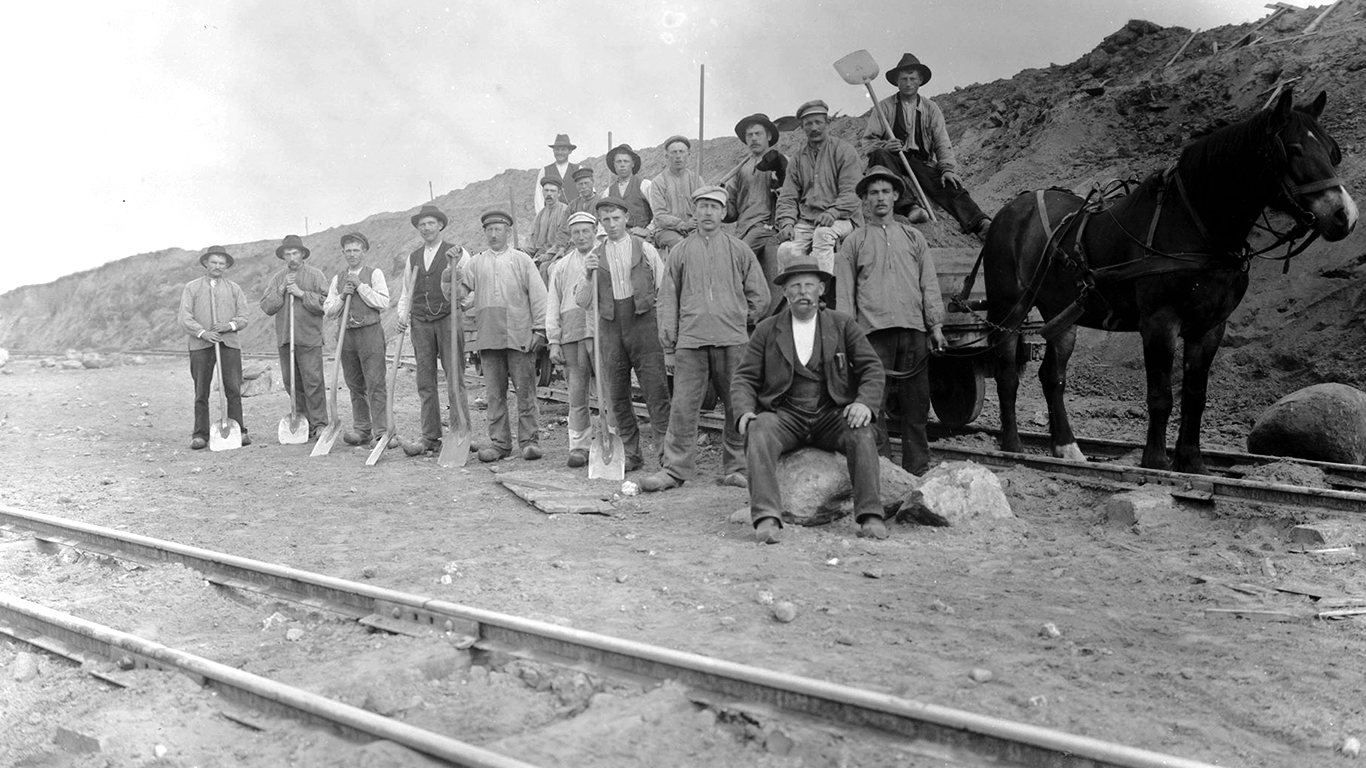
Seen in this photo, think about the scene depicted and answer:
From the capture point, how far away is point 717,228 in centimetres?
737

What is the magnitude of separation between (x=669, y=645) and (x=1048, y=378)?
5.04 metres

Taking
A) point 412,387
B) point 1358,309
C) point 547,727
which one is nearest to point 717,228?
point 547,727

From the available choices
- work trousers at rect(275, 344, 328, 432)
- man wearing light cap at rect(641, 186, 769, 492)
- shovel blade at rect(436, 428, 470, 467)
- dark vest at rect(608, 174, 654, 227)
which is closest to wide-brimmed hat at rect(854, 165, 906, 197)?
man wearing light cap at rect(641, 186, 769, 492)

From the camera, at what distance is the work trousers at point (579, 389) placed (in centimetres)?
852

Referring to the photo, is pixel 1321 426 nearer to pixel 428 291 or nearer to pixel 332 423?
pixel 428 291

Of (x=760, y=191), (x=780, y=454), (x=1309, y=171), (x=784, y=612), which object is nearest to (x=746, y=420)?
(x=780, y=454)

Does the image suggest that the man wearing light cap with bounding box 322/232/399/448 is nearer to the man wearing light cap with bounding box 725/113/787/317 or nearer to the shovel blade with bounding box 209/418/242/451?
the shovel blade with bounding box 209/418/242/451

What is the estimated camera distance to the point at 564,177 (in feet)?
39.3

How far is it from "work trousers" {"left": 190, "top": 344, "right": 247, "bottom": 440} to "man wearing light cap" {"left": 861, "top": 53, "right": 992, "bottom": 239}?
6689mm

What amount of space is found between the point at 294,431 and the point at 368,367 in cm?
130

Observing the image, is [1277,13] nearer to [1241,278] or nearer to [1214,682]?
[1241,278]

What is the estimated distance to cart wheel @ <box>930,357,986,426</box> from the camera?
8.48 metres

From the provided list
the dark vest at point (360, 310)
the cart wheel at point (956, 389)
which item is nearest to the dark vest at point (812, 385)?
the cart wheel at point (956, 389)

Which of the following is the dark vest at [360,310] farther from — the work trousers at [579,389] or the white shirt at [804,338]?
the white shirt at [804,338]
